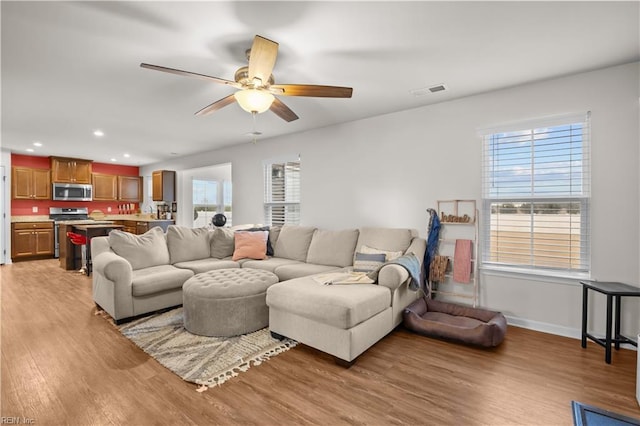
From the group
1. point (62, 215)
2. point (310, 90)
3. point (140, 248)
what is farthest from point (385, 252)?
point (62, 215)

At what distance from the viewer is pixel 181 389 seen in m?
2.08

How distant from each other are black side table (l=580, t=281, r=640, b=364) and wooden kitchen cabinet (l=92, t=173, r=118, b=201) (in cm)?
981

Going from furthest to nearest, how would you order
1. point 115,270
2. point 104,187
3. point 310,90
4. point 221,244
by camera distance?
1. point 104,187
2. point 221,244
3. point 115,270
4. point 310,90

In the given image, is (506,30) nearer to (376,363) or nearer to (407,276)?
(407,276)

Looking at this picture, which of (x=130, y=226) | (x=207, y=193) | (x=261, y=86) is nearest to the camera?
(x=261, y=86)

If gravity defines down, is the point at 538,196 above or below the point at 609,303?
above

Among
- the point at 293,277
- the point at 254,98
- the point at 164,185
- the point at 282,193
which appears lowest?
the point at 293,277

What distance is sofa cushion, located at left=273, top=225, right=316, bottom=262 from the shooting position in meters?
4.43

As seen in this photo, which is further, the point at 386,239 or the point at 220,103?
the point at 386,239

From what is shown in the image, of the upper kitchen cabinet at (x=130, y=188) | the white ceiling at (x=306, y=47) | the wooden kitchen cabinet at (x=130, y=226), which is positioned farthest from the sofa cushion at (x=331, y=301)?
the upper kitchen cabinet at (x=130, y=188)

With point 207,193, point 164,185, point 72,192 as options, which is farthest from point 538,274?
point 72,192

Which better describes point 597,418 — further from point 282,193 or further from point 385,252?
point 282,193

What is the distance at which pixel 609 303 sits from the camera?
8.09ft

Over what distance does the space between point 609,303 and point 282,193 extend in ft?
14.5
